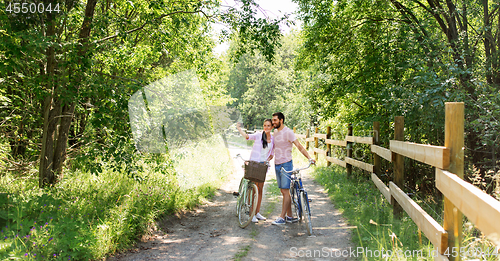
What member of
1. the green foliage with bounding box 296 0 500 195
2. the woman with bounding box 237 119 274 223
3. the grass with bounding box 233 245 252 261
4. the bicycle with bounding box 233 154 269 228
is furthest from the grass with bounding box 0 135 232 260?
the green foliage with bounding box 296 0 500 195

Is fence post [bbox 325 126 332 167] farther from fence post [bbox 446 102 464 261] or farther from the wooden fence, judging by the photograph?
fence post [bbox 446 102 464 261]

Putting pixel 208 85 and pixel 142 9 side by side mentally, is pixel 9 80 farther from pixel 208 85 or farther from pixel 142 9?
pixel 208 85

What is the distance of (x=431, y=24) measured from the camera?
23.9 ft

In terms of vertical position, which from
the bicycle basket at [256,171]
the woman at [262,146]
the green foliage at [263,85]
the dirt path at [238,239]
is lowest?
the dirt path at [238,239]

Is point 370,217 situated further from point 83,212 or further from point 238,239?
point 83,212

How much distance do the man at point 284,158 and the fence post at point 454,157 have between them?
3139mm

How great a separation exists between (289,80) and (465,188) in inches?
1255

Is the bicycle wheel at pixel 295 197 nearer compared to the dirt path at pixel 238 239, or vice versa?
the dirt path at pixel 238 239

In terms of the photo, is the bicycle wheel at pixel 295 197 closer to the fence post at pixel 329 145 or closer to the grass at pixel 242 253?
the grass at pixel 242 253

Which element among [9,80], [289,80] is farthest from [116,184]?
[289,80]

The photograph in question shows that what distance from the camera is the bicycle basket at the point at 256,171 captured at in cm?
572

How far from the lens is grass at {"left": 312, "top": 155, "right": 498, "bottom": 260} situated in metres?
3.36

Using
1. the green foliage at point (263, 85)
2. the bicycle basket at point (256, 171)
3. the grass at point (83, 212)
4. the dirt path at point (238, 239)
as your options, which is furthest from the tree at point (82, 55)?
the green foliage at point (263, 85)

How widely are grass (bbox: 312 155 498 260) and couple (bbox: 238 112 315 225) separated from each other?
3.82 feet
